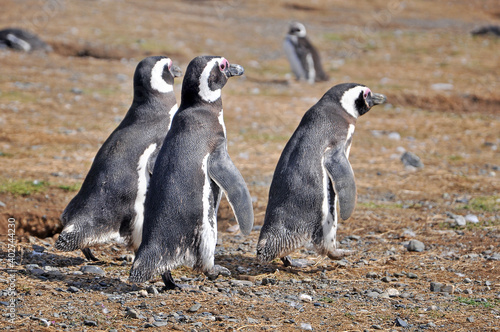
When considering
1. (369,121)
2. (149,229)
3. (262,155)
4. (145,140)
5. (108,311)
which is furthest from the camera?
(369,121)

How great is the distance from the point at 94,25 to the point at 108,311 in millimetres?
Result: 11921

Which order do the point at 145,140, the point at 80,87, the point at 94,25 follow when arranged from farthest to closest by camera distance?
the point at 94,25 → the point at 80,87 → the point at 145,140

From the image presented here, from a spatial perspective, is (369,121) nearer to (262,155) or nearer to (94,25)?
(262,155)

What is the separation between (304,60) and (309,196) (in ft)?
26.7

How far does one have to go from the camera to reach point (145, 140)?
4348 mm

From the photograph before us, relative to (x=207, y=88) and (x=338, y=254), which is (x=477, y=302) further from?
(x=207, y=88)

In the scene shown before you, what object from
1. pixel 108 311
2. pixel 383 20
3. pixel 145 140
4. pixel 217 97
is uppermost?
pixel 383 20

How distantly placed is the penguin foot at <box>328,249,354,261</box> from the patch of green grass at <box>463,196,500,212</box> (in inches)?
73.4

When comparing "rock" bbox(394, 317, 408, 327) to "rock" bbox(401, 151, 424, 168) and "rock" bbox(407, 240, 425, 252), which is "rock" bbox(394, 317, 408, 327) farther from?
"rock" bbox(401, 151, 424, 168)

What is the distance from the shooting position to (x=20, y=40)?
12328mm

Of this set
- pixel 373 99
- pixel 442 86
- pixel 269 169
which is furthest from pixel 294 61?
pixel 373 99

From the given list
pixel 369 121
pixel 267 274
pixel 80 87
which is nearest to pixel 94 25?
pixel 80 87

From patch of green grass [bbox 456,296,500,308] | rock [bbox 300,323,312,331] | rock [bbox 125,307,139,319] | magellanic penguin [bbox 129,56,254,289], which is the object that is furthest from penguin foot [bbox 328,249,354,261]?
rock [bbox 125,307,139,319]

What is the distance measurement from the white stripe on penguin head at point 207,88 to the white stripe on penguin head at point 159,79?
2.08 feet
